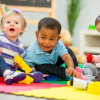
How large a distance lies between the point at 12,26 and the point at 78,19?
2.63 m

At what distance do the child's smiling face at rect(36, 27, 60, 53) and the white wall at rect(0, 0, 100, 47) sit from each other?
2.29 metres

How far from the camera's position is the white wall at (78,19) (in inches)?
137

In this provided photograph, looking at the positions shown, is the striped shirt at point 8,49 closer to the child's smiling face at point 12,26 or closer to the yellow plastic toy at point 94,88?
the child's smiling face at point 12,26

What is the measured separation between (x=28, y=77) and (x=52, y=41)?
0.30 metres

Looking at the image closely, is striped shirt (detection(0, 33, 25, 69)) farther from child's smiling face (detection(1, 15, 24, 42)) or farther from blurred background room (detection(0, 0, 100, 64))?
blurred background room (detection(0, 0, 100, 64))

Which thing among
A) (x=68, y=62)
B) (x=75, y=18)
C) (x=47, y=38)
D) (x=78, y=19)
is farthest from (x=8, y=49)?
(x=78, y=19)

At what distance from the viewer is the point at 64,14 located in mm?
3719

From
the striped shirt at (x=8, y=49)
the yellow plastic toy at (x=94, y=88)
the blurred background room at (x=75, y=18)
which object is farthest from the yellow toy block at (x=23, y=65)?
the blurred background room at (x=75, y=18)

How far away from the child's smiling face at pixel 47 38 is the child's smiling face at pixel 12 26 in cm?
17

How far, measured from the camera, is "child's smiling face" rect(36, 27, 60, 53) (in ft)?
3.78

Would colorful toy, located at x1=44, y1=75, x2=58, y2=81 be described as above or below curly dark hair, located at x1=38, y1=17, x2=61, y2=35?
below

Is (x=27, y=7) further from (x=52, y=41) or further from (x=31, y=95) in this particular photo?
(x=31, y=95)

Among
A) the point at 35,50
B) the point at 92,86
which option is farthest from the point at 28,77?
the point at 92,86

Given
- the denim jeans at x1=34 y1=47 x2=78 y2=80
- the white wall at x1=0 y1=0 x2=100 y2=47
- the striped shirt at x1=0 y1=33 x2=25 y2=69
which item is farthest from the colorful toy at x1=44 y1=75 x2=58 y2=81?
the white wall at x1=0 y1=0 x2=100 y2=47
